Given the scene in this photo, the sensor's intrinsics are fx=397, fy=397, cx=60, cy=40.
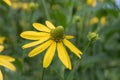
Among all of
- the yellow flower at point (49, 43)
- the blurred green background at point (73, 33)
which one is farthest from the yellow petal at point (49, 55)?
the blurred green background at point (73, 33)

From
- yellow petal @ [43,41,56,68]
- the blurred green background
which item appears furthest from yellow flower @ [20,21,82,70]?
the blurred green background

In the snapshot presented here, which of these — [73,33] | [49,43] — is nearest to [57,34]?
[49,43]

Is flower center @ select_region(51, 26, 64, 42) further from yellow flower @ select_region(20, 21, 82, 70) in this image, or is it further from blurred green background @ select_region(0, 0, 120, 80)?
blurred green background @ select_region(0, 0, 120, 80)

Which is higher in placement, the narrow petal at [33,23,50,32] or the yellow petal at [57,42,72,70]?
the narrow petal at [33,23,50,32]

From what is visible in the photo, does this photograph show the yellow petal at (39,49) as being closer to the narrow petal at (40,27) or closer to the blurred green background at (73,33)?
the narrow petal at (40,27)

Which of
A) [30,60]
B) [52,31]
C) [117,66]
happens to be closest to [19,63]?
[52,31]

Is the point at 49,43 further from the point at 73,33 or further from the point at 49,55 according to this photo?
the point at 73,33
